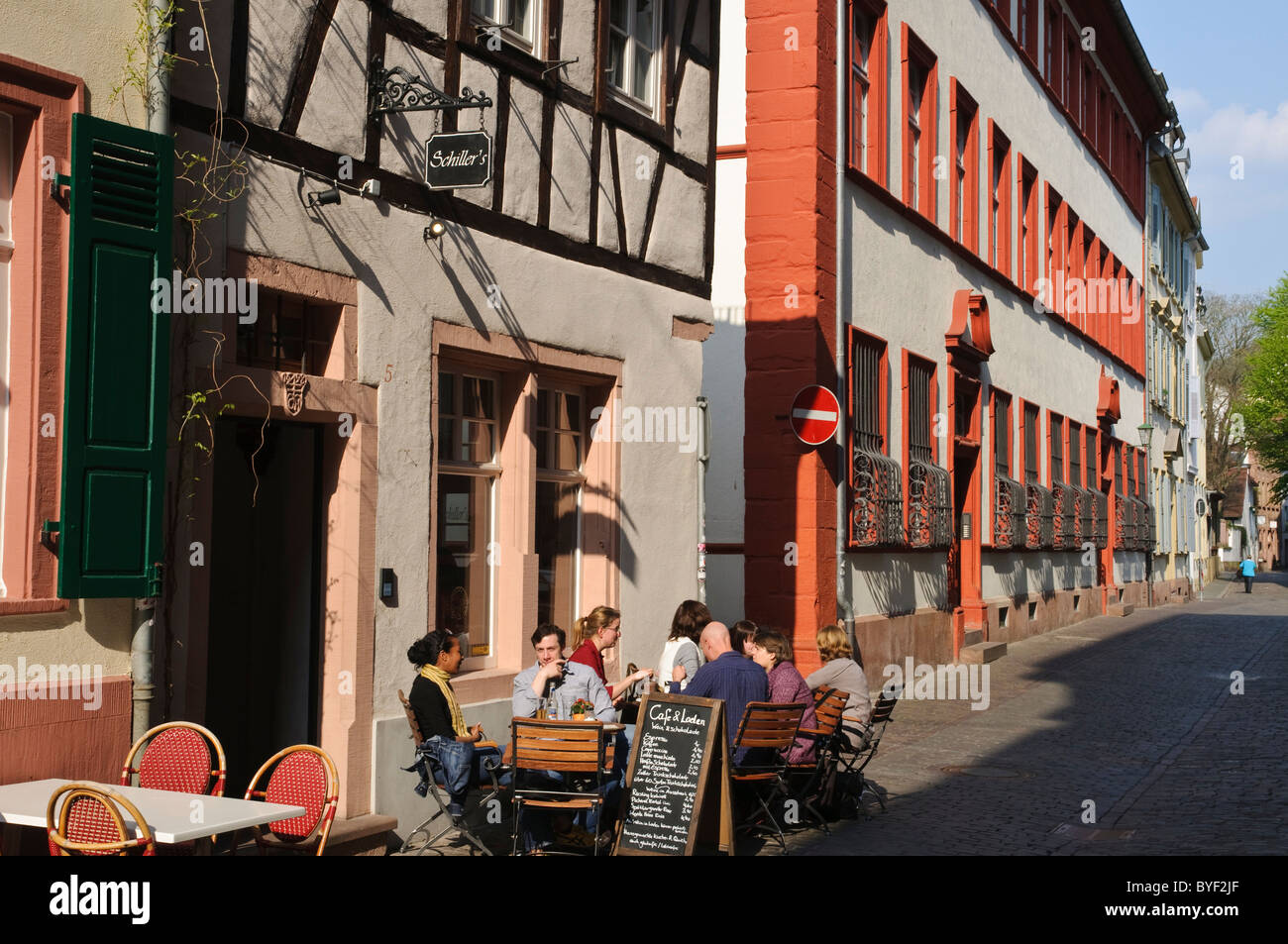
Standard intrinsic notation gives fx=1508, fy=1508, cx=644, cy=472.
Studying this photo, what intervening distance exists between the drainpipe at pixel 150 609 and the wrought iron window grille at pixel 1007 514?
17.2 metres

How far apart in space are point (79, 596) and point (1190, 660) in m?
18.5

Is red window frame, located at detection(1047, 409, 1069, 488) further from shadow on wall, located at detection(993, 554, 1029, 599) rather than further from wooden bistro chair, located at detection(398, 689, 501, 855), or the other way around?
wooden bistro chair, located at detection(398, 689, 501, 855)

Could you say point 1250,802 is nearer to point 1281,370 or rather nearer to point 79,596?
point 79,596

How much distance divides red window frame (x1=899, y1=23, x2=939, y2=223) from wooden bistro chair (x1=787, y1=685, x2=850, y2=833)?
1010 centimetres

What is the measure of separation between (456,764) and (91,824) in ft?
9.45

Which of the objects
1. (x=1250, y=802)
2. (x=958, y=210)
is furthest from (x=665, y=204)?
(x=958, y=210)

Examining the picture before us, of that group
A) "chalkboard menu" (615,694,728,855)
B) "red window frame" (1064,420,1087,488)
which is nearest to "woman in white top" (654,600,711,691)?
"chalkboard menu" (615,694,728,855)

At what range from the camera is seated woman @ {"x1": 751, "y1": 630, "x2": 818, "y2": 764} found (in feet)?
31.2

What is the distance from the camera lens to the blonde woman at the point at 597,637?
10.0 m

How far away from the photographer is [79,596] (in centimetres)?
643

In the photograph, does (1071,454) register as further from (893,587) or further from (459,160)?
(459,160)

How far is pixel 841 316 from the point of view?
1614cm

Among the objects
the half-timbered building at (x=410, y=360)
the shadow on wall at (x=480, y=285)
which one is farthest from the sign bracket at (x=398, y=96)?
the shadow on wall at (x=480, y=285)

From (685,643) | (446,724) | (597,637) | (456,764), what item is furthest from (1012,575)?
(456,764)
